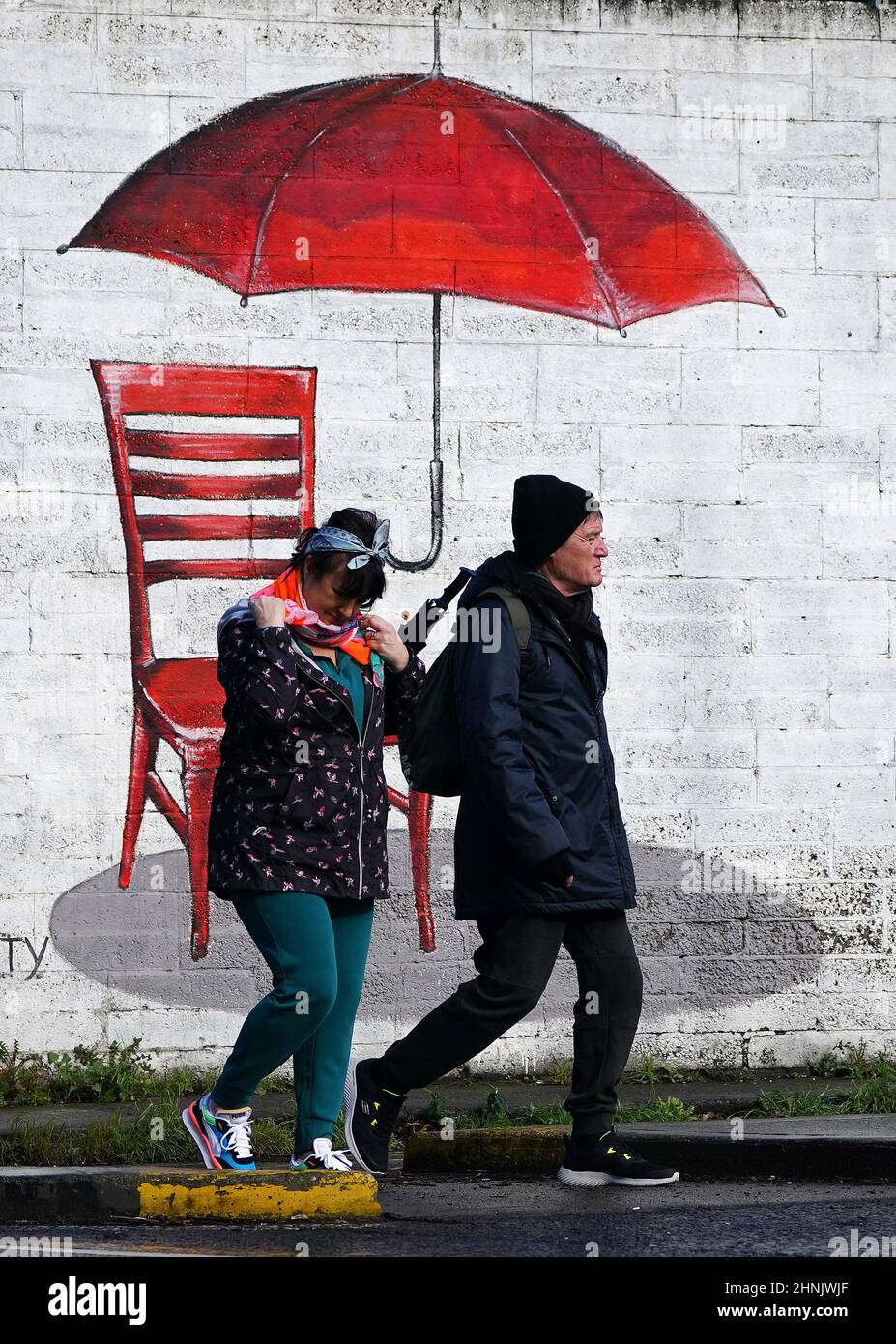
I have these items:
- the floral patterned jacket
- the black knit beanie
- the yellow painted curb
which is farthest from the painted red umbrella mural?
the yellow painted curb

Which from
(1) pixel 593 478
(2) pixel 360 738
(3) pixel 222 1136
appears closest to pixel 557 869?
(2) pixel 360 738

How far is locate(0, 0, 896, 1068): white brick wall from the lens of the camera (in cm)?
682

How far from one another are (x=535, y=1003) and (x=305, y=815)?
88cm

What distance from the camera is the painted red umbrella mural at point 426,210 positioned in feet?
22.9

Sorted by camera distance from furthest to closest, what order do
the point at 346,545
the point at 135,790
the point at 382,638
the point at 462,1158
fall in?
1. the point at 135,790
2. the point at 462,1158
3. the point at 382,638
4. the point at 346,545

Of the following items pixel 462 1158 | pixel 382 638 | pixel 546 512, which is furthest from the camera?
pixel 462 1158

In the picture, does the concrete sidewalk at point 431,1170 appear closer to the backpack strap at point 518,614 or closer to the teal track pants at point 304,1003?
the teal track pants at point 304,1003

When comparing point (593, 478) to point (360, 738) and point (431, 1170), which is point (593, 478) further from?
point (431, 1170)

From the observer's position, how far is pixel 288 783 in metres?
4.80

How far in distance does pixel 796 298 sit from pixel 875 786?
2.02m

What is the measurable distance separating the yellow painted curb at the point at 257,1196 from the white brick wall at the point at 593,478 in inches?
85.9

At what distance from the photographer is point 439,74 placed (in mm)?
7160
